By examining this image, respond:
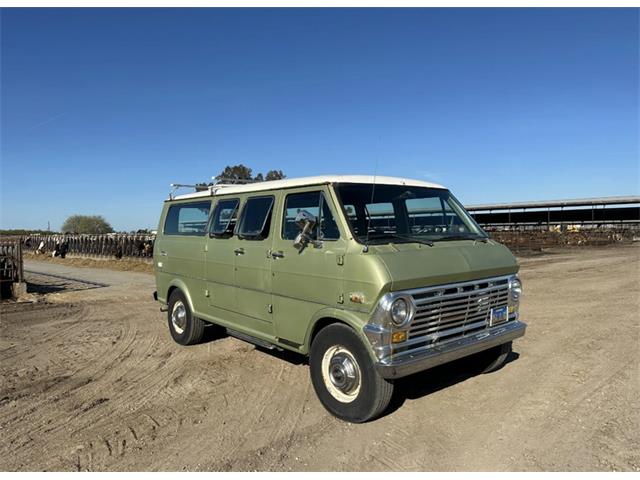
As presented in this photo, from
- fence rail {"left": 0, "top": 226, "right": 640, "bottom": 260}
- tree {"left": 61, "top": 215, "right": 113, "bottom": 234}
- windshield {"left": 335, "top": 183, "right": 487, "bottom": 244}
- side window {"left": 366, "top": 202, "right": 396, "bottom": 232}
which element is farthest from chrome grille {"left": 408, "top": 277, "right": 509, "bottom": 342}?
tree {"left": 61, "top": 215, "right": 113, "bottom": 234}

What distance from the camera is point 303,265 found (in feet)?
16.2

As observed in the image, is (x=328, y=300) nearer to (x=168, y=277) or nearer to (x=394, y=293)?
(x=394, y=293)

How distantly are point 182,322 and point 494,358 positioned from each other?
15.5ft

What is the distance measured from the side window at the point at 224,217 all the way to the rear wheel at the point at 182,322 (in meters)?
1.48

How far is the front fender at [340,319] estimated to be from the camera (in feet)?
13.8

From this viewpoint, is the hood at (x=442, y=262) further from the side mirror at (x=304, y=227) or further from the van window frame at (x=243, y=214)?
the van window frame at (x=243, y=214)

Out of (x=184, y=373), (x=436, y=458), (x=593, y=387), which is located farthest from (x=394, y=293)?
(x=184, y=373)

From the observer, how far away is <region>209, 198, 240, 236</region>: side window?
624cm

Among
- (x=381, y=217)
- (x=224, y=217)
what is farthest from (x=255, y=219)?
(x=381, y=217)

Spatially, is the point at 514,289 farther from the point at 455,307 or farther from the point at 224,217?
the point at 224,217

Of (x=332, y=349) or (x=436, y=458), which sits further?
(x=332, y=349)

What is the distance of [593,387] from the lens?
525 centimetres

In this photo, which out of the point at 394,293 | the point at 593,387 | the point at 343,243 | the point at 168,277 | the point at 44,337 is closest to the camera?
the point at 394,293

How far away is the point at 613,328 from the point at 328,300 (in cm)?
606
